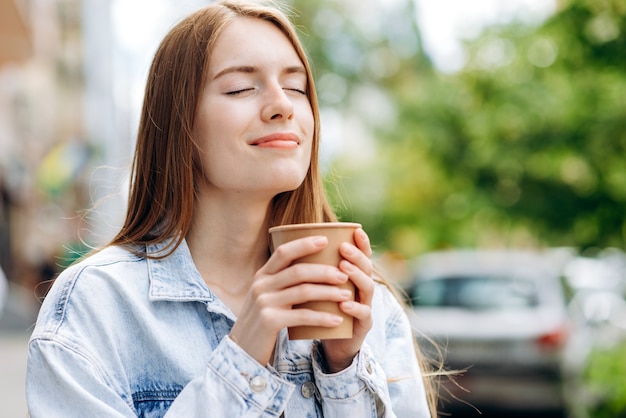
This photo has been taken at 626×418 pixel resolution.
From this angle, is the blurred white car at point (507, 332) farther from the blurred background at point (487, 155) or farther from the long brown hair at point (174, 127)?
the long brown hair at point (174, 127)

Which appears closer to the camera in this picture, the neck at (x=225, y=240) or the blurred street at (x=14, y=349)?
the neck at (x=225, y=240)

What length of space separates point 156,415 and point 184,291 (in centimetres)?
25

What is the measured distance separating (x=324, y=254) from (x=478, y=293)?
287 inches

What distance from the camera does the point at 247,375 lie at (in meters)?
1.53

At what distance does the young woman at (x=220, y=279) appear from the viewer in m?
1.53

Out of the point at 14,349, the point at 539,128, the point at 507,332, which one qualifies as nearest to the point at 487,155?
the point at 539,128

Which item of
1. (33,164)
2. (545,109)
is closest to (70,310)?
(545,109)

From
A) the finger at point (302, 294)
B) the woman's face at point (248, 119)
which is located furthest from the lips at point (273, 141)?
the finger at point (302, 294)

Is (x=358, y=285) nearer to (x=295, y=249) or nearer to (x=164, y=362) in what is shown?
(x=295, y=249)

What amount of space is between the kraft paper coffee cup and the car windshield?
7061 millimetres

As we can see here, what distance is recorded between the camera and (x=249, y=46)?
5.74ft

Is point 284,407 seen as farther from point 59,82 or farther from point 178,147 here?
point 59,82

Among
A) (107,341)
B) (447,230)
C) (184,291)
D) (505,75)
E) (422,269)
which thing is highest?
(447,230)

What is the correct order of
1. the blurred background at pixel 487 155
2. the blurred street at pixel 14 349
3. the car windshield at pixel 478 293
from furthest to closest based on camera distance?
the car windshield at pixel 478 293, the blurred street at pixel 14 349, the blurred background at pixel 487 155
